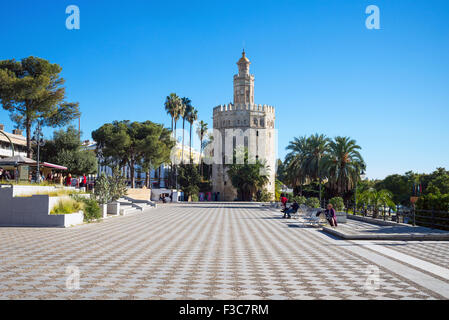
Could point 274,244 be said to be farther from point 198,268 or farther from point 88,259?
point 88,259

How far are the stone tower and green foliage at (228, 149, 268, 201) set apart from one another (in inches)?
288

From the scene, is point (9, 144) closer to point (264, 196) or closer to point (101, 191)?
point (264, 196)

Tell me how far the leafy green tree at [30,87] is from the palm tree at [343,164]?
22049mm

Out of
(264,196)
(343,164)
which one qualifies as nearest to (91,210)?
(343,164)

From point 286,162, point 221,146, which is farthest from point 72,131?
point 221,146

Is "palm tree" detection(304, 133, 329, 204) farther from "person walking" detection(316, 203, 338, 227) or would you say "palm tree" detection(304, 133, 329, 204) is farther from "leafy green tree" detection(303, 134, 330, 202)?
"person walking" detection(316, 203, 338, 227)

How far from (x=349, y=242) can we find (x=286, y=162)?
32915mm

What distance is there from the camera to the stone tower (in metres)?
68.3

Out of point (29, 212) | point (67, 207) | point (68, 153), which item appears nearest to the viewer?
point (29, 212)

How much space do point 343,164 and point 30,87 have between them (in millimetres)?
24803

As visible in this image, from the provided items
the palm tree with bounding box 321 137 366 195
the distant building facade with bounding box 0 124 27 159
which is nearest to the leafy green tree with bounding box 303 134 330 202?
the palm tree with bounding box 321 137 366 195

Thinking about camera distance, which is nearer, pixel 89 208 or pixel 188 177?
pixel 89 208

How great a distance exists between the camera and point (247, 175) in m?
58.3
